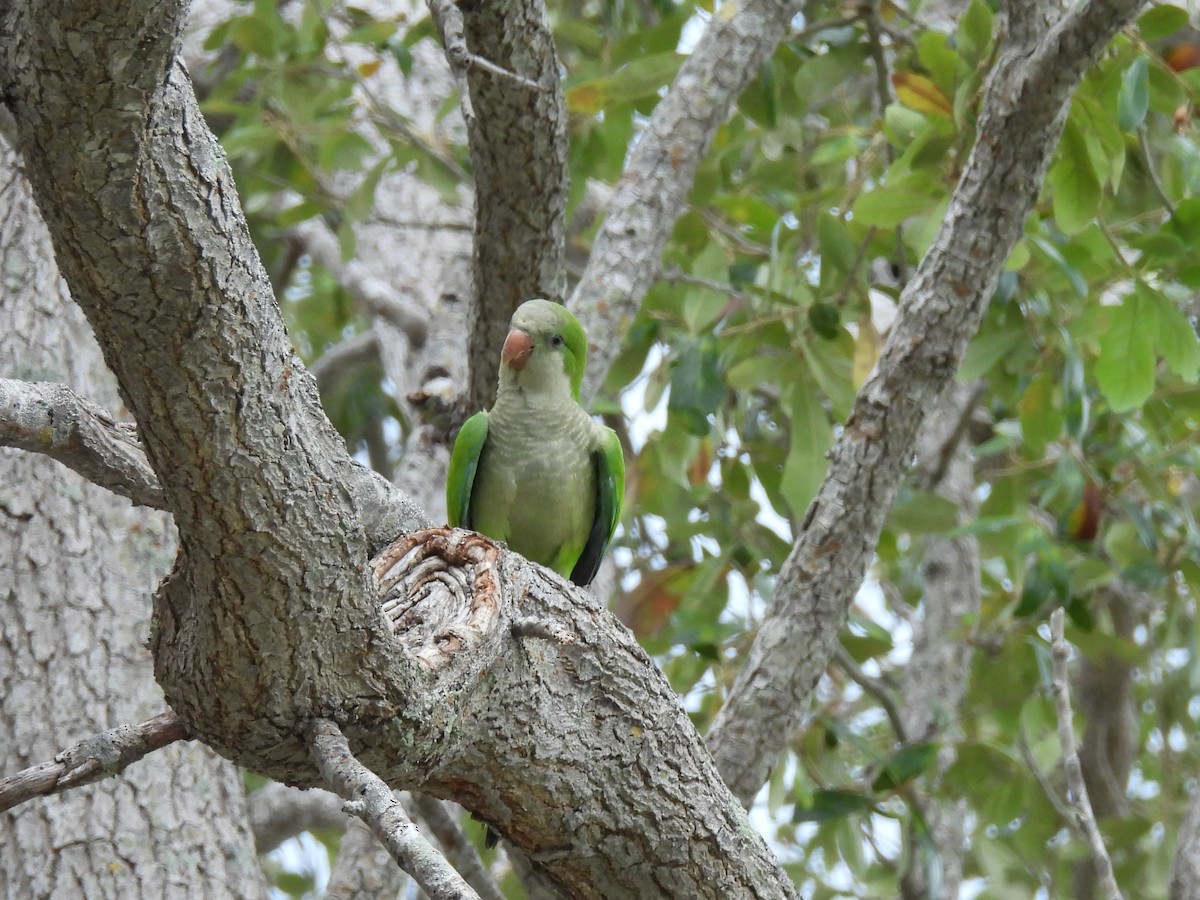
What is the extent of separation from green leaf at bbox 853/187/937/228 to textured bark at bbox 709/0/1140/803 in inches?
11.1

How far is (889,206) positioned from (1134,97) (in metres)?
0.57

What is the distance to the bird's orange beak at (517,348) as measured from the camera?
9.93 feet

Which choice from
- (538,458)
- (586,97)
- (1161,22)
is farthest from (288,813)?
(1161,22)

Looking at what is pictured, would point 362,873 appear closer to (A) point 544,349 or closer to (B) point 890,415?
(A) point 544,349

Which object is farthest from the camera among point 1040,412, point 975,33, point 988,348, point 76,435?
point 1040,412

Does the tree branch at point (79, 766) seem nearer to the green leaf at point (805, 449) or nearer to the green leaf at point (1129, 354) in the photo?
the green leaf at point (805, 449)

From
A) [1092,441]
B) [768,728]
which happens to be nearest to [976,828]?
[1092,441]

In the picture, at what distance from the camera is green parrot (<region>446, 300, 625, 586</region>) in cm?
316

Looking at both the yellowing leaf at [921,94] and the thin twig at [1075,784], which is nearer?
the thin twig at [1075,784]

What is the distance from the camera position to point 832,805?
3.32m

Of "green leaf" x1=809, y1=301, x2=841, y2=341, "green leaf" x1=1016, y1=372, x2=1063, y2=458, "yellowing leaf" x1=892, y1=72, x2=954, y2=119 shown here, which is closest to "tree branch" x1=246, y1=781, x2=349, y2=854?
"green leaf" x1=809, y1=301, x2=841, y2=341

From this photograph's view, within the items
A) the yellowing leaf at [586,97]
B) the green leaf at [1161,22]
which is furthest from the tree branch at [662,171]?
the green leaf at [1161,22]

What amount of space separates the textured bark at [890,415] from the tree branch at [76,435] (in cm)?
140

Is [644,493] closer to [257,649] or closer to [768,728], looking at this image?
[768,728]
